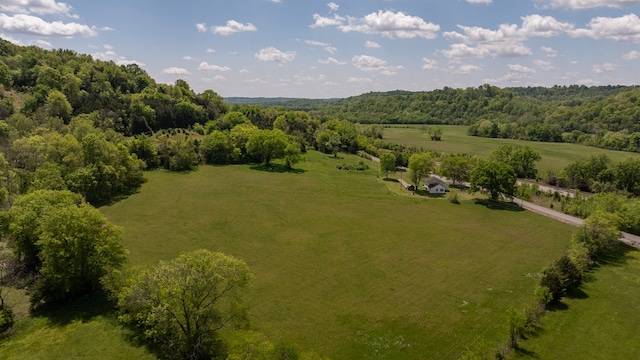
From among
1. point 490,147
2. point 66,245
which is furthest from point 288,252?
point 490,147

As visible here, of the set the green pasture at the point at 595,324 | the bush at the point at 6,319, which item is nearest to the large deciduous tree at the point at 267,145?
the bush at the point at 6,319

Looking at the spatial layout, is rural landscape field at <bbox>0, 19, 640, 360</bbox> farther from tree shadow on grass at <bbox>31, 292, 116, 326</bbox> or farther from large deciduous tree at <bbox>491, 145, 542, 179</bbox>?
large deciduous tree at <bbox>491, 145, 542, 179</bbox>

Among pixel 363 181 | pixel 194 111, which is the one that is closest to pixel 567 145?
pixel 363 181

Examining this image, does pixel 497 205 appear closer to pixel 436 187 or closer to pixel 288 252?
pixel 436 187

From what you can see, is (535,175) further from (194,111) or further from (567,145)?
(194,111)

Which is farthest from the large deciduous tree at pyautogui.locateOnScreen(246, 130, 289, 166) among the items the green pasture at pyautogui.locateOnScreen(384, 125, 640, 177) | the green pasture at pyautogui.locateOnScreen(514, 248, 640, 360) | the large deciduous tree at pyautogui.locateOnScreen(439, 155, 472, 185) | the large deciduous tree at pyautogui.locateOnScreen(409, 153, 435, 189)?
the green pasture at pyautogui.locateOnScreen(514, 248, 640, 360)
